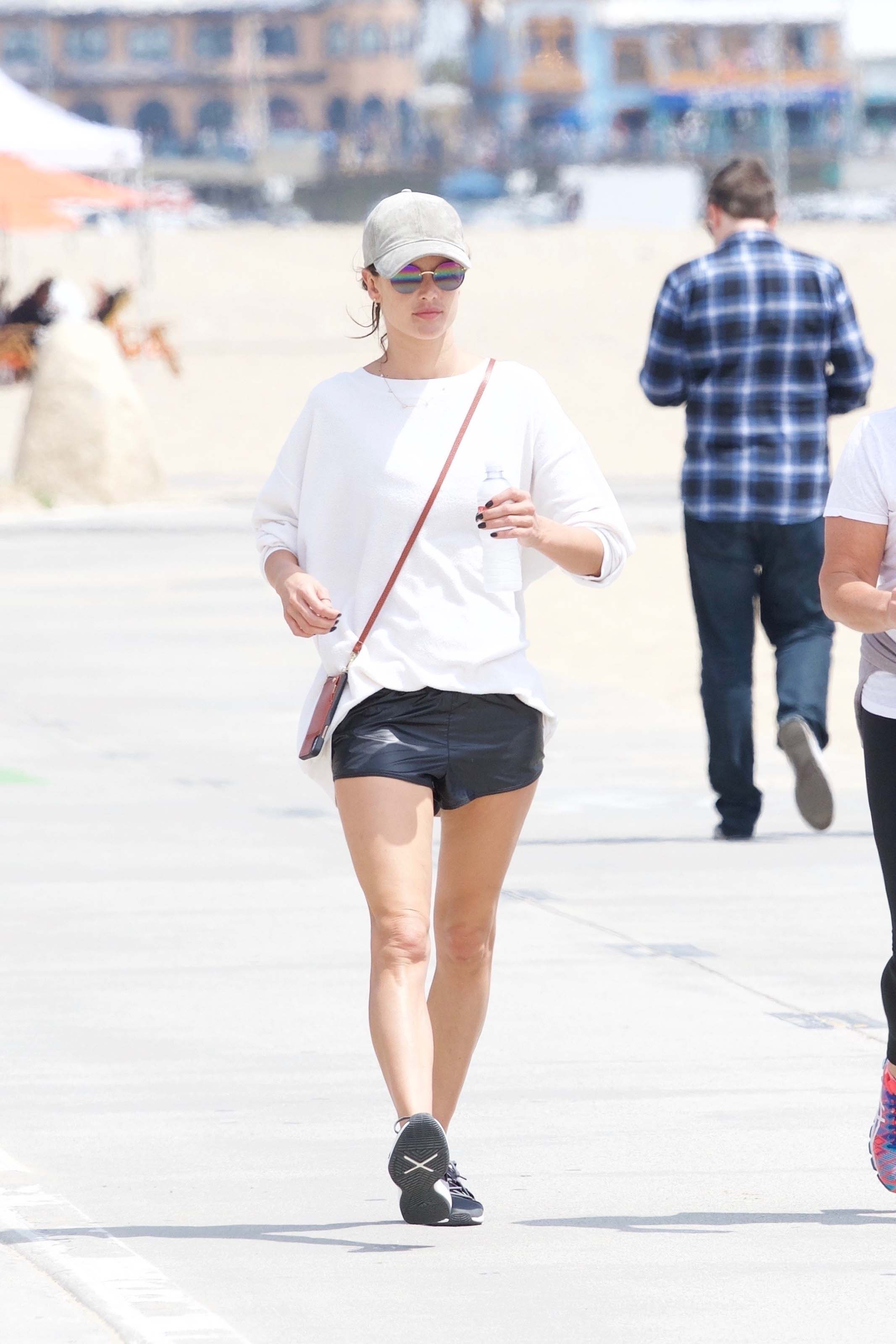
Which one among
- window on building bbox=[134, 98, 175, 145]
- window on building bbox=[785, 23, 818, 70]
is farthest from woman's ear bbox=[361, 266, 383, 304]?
window on building bbox=[134, 98, 175, 145]

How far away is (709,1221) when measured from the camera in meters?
5.10

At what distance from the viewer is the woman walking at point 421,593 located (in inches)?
198

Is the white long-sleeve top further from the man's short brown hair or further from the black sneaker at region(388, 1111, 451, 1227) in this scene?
the man's short brown hair

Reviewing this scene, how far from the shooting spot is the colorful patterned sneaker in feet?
16.7

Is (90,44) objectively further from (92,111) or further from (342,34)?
(342,34)

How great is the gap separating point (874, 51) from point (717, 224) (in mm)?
112943

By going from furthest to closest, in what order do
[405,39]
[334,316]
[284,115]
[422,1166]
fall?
[284,115]
[405,39]
[334,316]
[422,1166]

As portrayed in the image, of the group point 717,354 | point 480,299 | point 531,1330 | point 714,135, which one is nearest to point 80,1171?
point 531,1330

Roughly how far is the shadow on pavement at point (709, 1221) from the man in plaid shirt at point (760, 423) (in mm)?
3787

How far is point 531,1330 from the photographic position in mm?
4457

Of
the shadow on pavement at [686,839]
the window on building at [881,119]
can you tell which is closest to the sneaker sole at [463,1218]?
the shadow on pavement at [686,839]

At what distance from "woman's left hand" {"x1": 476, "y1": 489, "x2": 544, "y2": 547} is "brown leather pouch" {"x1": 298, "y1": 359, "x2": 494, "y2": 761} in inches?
5.7

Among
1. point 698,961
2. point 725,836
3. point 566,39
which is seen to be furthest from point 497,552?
point 566,39

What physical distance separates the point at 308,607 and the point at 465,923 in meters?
0.62
